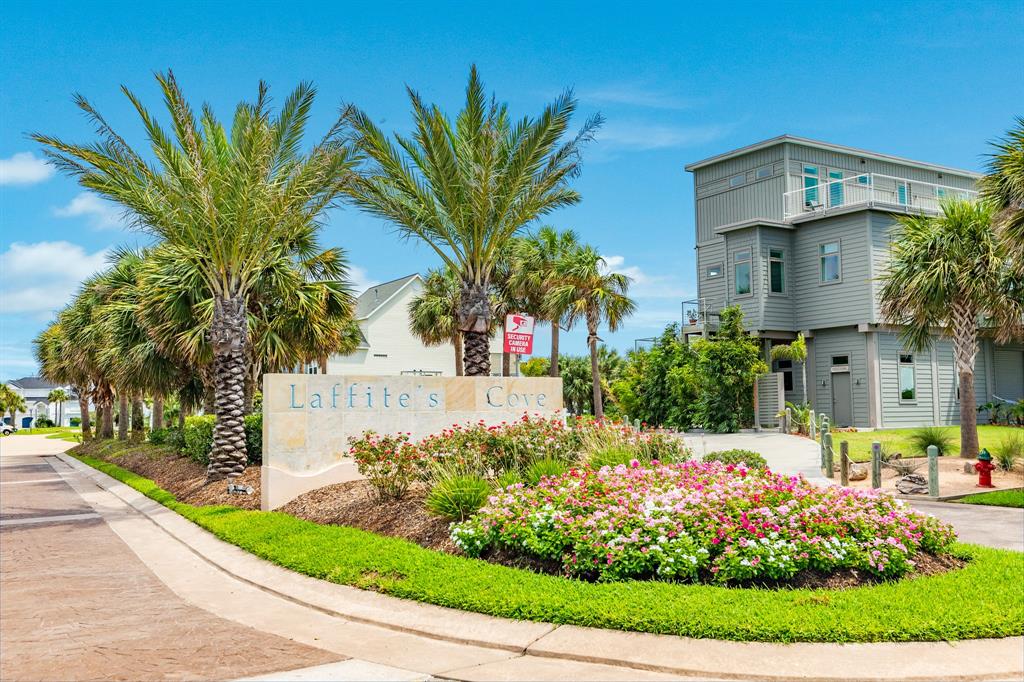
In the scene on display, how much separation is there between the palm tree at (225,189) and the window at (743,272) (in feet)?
65.1

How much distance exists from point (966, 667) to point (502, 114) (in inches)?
536

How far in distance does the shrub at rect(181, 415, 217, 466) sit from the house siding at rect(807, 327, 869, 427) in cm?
2235

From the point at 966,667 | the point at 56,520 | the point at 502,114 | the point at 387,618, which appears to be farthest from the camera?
the point at 502,114

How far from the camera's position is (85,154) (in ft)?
50.4

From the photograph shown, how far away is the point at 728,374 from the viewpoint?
99.3ft

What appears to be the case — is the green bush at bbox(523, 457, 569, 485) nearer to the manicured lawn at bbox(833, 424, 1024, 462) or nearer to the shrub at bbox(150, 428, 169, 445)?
the manicured lawn at bbox(833, 424, 1024, 462)

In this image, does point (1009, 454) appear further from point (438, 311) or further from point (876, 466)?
point (438, 311)

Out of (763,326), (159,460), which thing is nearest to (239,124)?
(159,460)

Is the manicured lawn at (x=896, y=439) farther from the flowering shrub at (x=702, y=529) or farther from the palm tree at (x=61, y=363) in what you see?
the palm tree at (x=61, y=363)

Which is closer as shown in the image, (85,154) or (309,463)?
(309,463)

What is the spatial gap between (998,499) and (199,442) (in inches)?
691

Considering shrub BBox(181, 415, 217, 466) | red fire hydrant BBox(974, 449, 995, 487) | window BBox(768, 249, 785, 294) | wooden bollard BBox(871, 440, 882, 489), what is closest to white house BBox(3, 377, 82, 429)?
shrub BBox(181, 415, 217, 466)

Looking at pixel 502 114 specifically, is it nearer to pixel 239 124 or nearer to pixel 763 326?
pixel 239 124

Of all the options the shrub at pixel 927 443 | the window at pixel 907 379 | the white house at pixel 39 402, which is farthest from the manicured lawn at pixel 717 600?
the white house at pixel 39 402
